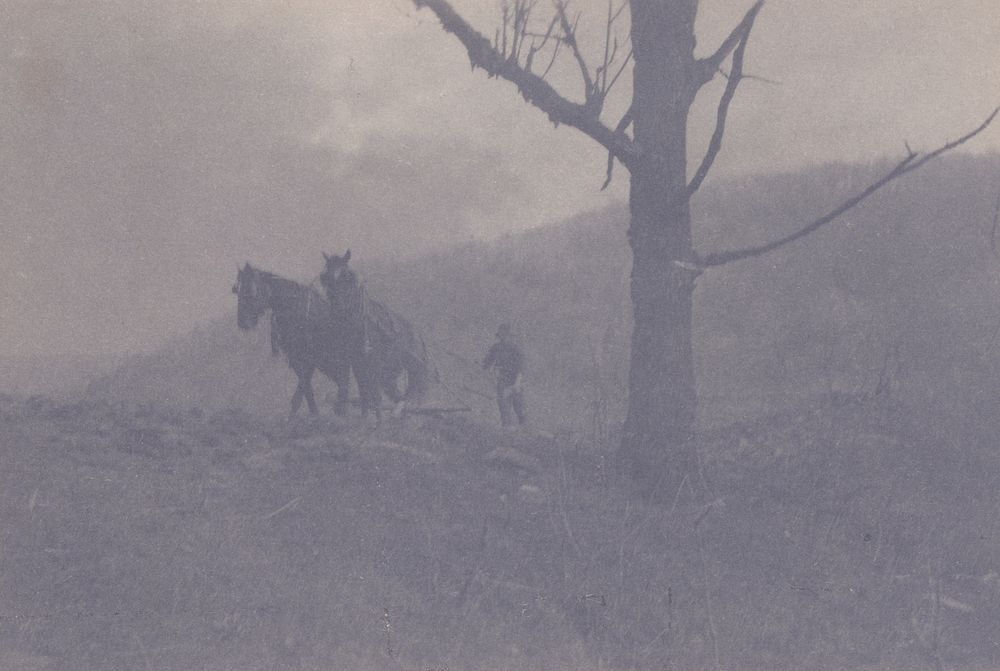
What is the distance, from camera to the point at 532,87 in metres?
8.45

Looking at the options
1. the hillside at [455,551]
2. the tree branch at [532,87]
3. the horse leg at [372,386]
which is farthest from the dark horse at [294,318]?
the tree branch at [532,87]

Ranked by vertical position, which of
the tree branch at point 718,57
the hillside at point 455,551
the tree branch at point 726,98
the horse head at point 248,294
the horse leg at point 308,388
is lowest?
the hillside at point 455,551

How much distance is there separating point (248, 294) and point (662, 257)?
5.06 metres

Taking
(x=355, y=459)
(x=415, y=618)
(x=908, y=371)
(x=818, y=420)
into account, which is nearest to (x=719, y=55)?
(x=818, y=420)

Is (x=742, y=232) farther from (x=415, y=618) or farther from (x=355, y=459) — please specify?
(x=415, y=618)

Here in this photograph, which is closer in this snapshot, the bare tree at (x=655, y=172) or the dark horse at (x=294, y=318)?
the bare tree at (x=655, y=172)

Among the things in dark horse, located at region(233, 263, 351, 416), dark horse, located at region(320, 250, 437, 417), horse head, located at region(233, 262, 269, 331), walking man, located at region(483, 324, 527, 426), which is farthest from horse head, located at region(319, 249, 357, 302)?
walking man, located at region(483, 324, 527, 426)

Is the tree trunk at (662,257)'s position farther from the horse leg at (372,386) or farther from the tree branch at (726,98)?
the horse leg at (372,386)

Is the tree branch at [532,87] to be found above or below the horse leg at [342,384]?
above

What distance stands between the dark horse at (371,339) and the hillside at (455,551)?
1732mm

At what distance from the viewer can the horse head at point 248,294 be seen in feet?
36.6

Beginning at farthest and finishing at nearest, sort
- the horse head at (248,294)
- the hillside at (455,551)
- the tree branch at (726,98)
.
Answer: the horse head at (248,294)
the tree branch at (726,98)
the hillside at (455,551)

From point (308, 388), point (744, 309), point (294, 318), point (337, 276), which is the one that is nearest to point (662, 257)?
point (337, 276)

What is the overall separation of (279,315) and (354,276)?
1240 mm
